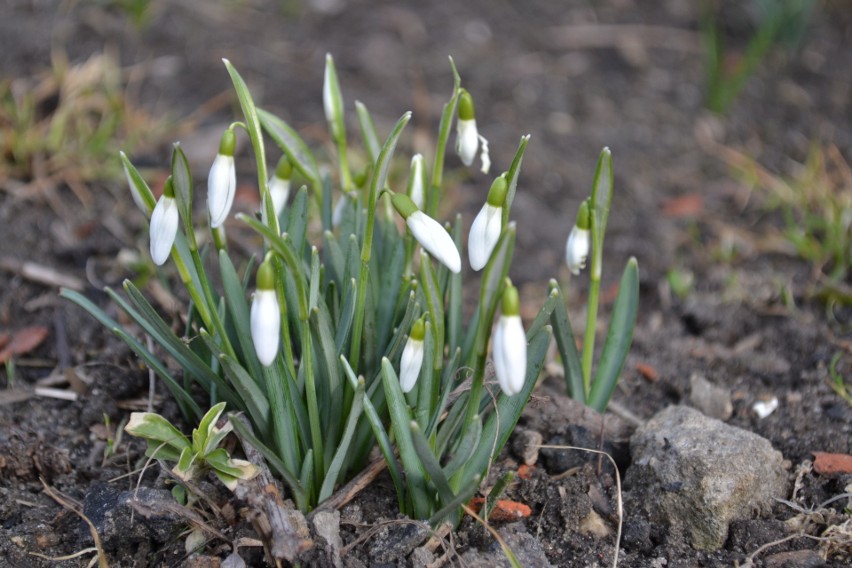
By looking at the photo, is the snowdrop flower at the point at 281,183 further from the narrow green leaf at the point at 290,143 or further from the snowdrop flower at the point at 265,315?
the snowdrop flower at the point at 265,315

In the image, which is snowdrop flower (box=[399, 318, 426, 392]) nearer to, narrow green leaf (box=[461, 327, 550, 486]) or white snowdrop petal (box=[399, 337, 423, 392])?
white snowdrop petal (box=[399, 337, 423, 392])

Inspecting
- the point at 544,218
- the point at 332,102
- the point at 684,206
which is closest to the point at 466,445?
the point at 332,102

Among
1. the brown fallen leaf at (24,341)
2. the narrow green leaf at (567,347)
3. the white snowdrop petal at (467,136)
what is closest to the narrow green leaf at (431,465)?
the narrow green leaf at (567,347)

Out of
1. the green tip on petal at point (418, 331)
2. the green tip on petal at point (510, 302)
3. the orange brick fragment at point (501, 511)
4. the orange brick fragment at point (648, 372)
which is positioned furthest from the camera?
the orange brick fragment at point (648, 372)

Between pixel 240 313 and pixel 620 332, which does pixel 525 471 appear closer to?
pixel 620 332

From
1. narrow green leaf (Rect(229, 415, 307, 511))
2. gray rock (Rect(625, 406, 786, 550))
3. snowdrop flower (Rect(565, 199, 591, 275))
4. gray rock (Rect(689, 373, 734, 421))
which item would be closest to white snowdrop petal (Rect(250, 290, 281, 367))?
narrow green leaf (Rect(229, 415, 307, 511))

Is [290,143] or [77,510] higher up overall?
[290,143]

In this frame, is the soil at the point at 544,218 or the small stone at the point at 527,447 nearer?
the soil at the point at 544,218

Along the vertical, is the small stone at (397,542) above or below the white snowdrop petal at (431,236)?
below
